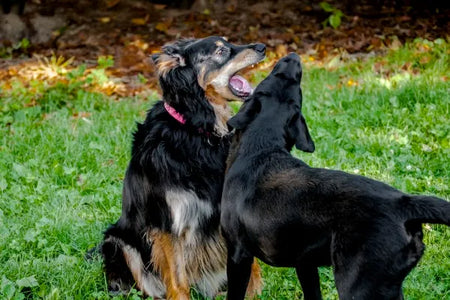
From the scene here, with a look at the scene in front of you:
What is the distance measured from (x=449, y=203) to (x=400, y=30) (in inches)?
312

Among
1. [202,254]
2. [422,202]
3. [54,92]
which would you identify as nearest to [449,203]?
[422,202]

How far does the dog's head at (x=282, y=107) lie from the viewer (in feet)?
11.6

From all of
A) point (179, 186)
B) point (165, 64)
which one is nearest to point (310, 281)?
point (179, 186)

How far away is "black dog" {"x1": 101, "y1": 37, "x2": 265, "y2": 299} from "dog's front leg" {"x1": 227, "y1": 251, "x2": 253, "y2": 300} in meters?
0.58

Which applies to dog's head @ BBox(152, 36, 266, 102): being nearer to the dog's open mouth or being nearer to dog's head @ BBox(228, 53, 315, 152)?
the dog's open mouth

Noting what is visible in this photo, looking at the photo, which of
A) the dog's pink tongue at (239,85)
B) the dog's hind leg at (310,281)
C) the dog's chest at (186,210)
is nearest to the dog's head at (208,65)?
the dog's pink tongue at (239,85)

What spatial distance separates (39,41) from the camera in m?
10.5

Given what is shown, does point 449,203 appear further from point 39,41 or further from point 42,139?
point 39,41

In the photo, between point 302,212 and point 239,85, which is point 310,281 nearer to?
point 302,212

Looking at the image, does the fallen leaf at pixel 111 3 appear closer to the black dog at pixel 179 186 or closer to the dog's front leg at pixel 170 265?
the black dog at pixel 179 186

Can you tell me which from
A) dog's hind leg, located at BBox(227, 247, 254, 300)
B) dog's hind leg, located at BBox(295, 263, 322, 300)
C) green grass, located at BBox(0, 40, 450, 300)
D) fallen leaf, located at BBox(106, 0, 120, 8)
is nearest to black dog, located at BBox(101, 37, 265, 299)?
green grass, located at BBox(0, 40, 450, 300)

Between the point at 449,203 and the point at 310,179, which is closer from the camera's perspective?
the point at 449,203

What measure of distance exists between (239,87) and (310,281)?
1526 millimetres

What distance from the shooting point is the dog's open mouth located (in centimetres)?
424
